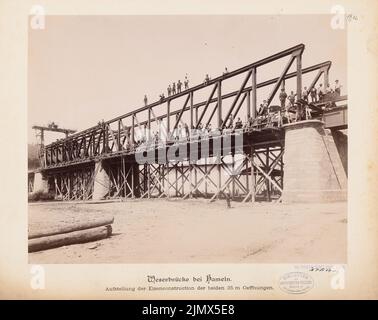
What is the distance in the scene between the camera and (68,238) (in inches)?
326

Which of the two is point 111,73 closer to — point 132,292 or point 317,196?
point 132,292

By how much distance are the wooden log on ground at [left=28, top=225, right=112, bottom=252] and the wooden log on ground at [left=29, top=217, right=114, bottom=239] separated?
0.23 feet

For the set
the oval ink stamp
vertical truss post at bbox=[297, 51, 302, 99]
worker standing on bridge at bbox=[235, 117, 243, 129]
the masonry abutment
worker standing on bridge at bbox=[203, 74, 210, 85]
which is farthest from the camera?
worker standing on bridge at bbox=[235, 117, 243, 129]

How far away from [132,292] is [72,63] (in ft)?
19.0

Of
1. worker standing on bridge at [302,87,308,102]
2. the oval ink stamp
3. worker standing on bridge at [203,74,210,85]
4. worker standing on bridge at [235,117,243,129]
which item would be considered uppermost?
worker standing on bridge at [203,74,210,85]

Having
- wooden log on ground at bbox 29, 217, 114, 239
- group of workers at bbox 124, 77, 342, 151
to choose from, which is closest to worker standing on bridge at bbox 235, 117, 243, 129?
group of workers at bbox 124, 77, 342, 151

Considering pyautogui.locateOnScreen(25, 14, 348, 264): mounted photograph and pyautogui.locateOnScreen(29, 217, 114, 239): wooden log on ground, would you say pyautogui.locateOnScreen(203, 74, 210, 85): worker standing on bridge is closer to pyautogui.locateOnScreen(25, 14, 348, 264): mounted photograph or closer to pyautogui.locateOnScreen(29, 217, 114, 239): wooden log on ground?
pyautogui.locateOnScreen(25, 14, 348, 264): mounted photograph

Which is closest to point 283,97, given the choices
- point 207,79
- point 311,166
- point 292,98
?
point 292,98

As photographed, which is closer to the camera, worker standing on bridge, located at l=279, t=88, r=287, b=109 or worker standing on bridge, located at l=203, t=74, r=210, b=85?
worker standing on bridge, located at l=203, t=74, r=210, b=85

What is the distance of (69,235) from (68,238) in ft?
0.23

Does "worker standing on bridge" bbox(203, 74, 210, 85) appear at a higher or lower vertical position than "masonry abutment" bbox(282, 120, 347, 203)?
higher

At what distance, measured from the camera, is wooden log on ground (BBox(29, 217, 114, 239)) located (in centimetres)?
814

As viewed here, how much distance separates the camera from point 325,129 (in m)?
11.4
